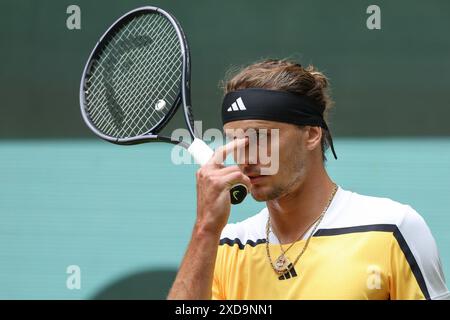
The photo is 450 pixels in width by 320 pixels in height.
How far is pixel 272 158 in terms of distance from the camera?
80.0 inches

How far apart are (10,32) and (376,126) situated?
1.78 metres

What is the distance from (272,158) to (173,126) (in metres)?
1.53

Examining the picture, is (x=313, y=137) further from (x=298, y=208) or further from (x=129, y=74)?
(x=129, y=74)

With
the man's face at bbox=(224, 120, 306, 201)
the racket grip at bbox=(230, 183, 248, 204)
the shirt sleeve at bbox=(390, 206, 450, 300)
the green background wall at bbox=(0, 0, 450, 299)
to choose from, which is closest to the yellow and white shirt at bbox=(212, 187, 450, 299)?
the shirt sleeve at bbox=(390, 206, 450, 300)

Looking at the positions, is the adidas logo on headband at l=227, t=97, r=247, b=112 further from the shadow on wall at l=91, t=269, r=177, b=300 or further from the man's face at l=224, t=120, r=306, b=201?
the shadow on wall at l=91, t=269, r=177, b=300

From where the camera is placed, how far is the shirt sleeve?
184cm

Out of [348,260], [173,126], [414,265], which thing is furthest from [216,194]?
[173,126]

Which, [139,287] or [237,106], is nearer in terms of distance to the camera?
[237,106]

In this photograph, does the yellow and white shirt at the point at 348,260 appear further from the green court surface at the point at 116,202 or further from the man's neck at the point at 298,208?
the green court surface at the point at 116,202

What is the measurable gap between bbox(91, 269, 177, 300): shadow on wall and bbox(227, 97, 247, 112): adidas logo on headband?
4.90ft

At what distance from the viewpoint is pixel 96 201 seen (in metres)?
3.56
